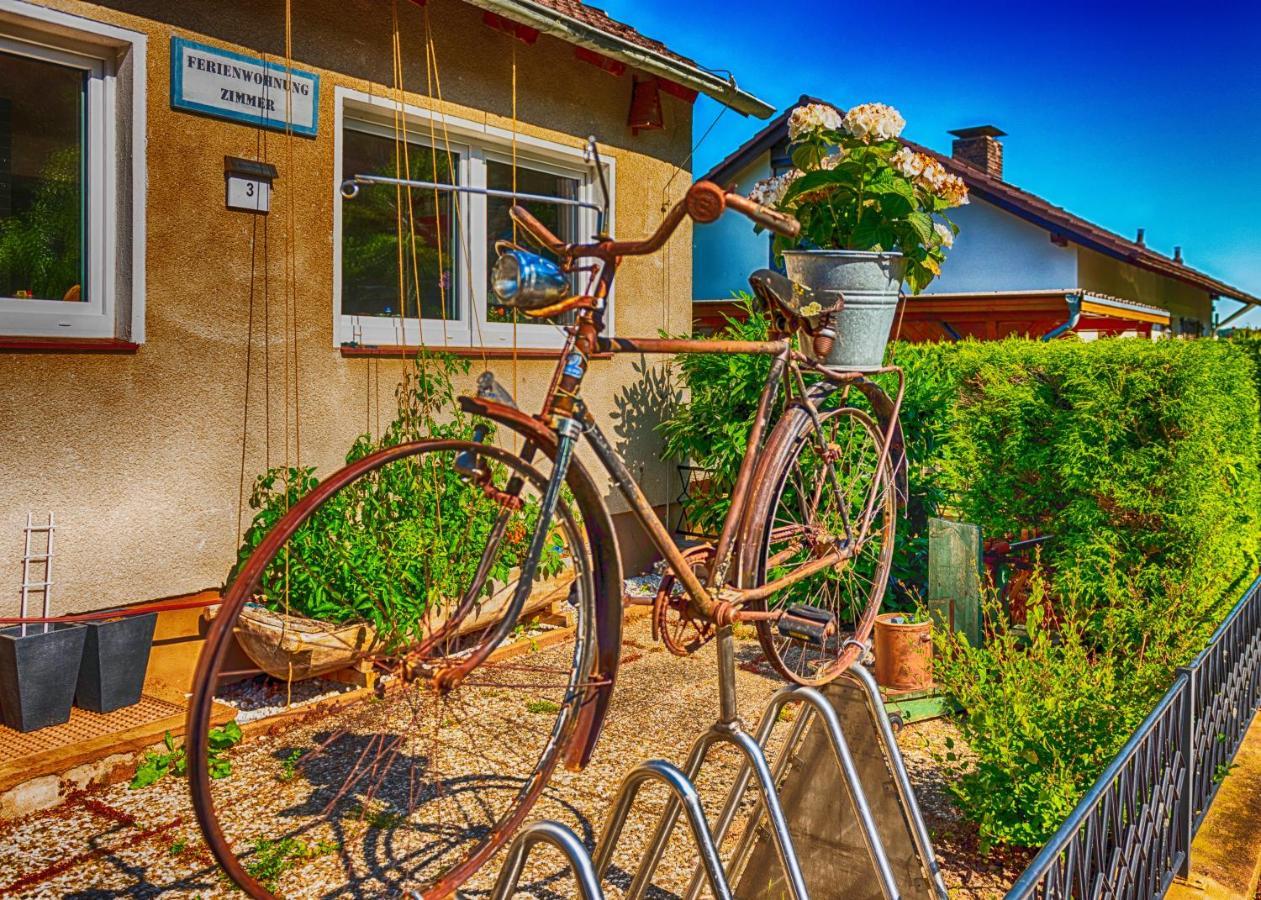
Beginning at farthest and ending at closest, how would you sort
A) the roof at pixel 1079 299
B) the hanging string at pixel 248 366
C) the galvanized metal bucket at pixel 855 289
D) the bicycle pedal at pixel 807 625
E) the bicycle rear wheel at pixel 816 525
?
the roof at pixel 1079 299 → the hanging string at pixel 248 366 → the galvanized metal bucket at pixel 855 289 → the bicycle pedal at pixel 807 625 → the bicycle rear wheel at pixel 816 525

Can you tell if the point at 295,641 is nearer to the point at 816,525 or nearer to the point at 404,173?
→ the point at 816,525

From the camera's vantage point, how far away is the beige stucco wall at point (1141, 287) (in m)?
18.5

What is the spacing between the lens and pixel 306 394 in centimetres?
531

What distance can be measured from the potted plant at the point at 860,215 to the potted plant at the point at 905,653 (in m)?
1.63

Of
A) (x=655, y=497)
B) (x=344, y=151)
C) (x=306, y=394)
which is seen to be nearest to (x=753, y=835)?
(x=306, y=394)

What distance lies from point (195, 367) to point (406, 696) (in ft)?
10.6

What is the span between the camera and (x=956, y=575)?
5.33 metres

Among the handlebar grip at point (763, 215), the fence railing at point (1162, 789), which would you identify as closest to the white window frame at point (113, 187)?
the handlebar grip at point (763, 215)

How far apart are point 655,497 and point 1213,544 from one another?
11.4 feet

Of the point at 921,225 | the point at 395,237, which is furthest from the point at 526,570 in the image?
the point at 395,237

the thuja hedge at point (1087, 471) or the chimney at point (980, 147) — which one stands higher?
the chimney at point (980, 147)

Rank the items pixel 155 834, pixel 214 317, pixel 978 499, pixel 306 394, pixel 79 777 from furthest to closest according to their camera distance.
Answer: pixel 978 499 < pixel 306 394 < pixel 214 317 < pixel 79 777 < pixel 155 834

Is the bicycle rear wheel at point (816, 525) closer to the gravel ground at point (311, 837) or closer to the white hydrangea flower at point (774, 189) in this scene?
the gravel ground at point (311, 837)

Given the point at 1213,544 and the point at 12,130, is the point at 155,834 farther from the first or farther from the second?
the point at 1213,544
